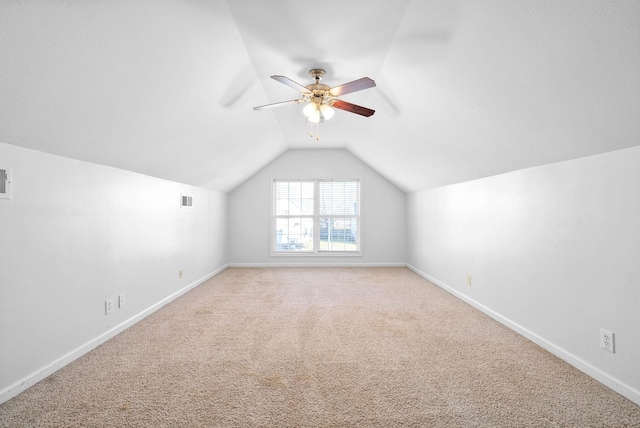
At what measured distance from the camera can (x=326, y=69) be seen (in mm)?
2656

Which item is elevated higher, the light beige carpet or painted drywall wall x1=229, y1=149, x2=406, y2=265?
painted drywall wall x1=229, y1=149, x2=406, y2=265

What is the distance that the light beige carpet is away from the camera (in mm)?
1603

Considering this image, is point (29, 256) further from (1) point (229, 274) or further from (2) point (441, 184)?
(2) point (441, 184)

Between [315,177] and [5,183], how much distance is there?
4.76 m

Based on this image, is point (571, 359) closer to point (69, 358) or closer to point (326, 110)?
point (326, 110)

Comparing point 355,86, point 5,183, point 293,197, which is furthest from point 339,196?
point 5,183

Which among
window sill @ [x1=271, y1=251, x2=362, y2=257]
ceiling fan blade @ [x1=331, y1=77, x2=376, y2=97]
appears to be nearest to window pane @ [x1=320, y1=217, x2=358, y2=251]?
window sill @ [x1=271, y1=251, x2=362, y2=257]

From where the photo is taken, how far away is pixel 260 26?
81.5 inches

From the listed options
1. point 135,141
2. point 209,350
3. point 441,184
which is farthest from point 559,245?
Result: point 135,141

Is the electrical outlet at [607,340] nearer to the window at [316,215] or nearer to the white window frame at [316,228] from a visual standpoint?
the white window frame at [316,228]

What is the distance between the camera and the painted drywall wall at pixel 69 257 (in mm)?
1802

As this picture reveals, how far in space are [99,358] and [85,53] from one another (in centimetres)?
210

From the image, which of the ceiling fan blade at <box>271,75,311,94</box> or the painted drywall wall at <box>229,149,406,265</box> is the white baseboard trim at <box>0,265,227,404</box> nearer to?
the ceiling fan blade at <box>271,75,311,94</box>

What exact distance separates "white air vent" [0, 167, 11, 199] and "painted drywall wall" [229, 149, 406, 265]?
4.34 m
